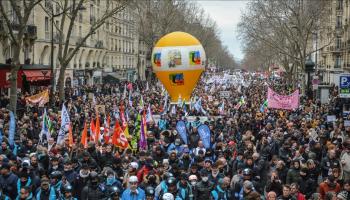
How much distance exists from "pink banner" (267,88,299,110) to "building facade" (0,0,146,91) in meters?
11.5

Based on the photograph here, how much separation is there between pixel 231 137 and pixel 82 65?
41867 millimetres

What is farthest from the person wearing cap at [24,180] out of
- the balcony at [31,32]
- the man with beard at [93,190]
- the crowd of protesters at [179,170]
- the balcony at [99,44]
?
the balcony at [99,44]

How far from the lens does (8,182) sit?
35.6ft

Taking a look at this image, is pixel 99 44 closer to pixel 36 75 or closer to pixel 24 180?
pixel 36 75

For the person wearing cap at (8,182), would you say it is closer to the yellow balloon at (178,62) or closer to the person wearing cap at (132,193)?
the person wearing cap at (132,193)

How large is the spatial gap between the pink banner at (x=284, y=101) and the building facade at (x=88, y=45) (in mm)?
11546

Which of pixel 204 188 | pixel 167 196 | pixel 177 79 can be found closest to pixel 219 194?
pixel 204 188

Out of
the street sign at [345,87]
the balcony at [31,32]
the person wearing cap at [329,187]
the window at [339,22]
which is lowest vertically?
the person wearing cap at [329,187]

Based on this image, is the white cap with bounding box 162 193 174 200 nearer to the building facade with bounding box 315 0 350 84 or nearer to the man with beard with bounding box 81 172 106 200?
the man with beard with bounding box 81 172 106 200

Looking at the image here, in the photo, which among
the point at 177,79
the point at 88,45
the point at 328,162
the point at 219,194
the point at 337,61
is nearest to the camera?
the point at 219,194

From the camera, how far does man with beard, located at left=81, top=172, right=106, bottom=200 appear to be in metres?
10.0

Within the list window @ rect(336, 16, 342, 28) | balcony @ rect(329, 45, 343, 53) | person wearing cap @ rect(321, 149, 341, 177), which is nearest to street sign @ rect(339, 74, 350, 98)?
person wearing cap @ rect(321, 149, 341, 177)

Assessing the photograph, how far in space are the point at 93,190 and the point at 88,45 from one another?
1939 inches

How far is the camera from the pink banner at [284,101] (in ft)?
76.7
